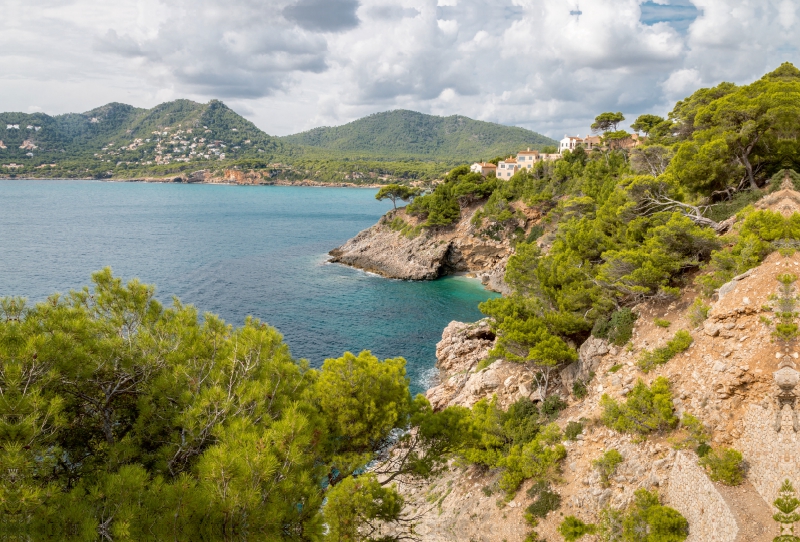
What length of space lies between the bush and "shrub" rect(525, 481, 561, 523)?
21.9ft

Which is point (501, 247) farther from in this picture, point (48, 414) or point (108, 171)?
point (108, 171)

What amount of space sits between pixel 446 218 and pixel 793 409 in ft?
152

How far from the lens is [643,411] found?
13.5 meters

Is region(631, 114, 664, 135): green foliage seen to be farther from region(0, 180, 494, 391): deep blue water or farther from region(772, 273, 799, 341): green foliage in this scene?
region(772, 273, 799, 341): green foliage

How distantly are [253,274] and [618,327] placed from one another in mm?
41189

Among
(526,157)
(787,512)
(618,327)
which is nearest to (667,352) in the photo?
(618,327)

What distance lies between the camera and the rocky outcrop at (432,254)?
51250 millimetres

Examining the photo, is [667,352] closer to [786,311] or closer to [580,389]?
[786,311]

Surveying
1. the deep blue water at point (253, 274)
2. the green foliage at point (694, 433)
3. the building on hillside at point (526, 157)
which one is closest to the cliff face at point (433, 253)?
the deep blue water at point (253, 274)

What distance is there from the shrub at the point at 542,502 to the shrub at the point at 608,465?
151 cm

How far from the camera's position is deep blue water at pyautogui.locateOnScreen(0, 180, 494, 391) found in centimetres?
3425

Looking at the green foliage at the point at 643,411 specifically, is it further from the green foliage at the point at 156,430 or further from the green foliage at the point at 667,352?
the green foliage at the point at 156,430

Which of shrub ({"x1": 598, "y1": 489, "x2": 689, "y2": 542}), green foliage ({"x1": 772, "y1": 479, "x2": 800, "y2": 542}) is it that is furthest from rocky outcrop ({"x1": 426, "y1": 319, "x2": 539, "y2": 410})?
green foliage ({"x1": 772, "y1": 479, "x2": 800, "y2": 542})

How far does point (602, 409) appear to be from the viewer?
1492 centimetres
